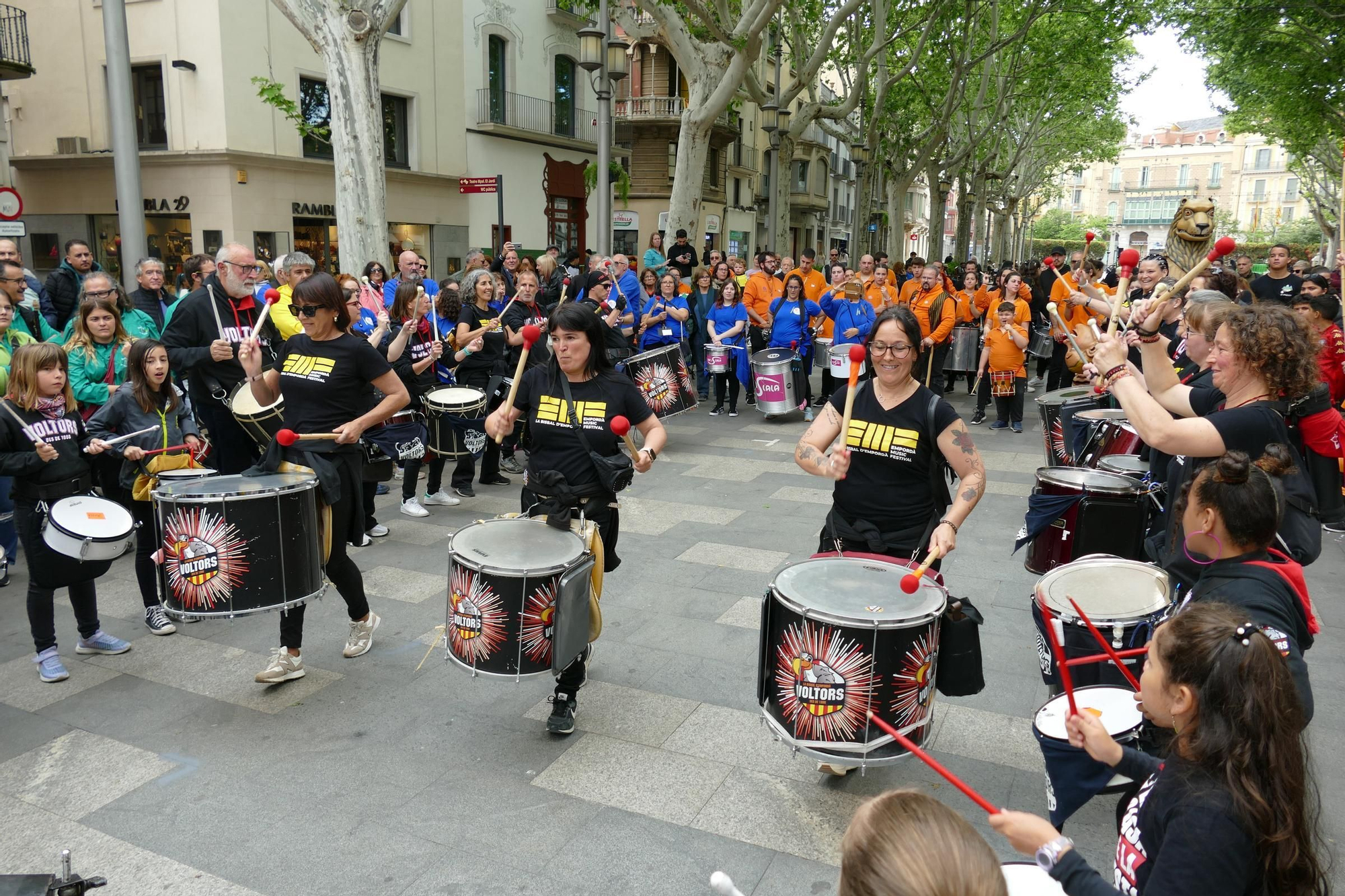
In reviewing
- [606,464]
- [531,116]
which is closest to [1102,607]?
[606,464]

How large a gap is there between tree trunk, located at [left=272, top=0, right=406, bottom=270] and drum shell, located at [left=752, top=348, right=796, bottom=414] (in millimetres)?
4974

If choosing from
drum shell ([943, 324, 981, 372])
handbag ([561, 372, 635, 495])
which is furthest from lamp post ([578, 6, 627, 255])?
handbag ([561, 372, 635, 495])

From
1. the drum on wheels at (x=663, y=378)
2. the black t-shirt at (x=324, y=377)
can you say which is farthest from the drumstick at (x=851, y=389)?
the drum on wheels at (x=663, y=378)

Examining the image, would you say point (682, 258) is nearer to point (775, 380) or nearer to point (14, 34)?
point (775, 380)

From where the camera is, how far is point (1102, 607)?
138 inches

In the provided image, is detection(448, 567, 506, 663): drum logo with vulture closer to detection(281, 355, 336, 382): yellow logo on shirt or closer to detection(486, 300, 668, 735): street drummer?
detection(486, 300, 668, 735): street drummer

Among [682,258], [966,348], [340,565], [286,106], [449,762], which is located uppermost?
[286,106]

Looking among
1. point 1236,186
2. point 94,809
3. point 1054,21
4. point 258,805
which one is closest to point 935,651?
point 258,805

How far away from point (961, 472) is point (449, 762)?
2.44m

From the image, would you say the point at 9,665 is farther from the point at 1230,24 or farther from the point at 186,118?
the point at 1230,24

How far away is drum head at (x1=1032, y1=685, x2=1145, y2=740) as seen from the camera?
2.78m

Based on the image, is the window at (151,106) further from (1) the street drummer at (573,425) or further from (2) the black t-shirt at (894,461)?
(2) the black t-shirt at (894,461)

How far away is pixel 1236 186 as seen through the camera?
107062mm

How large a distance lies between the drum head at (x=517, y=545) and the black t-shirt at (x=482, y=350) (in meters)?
4.60
